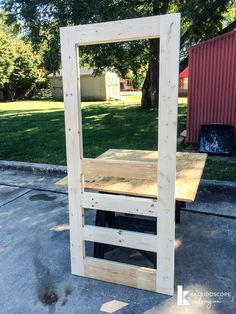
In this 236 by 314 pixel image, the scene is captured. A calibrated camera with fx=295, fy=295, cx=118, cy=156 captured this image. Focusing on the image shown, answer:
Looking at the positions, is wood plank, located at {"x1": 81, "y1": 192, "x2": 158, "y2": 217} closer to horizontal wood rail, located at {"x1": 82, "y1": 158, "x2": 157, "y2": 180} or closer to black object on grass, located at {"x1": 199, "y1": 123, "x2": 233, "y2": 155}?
horizontal wood rail, located at {"x1": 82, "y1": 158, "x2": 157, "y2": 180}

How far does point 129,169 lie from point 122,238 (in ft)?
1.84

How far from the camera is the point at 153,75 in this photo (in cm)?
1221

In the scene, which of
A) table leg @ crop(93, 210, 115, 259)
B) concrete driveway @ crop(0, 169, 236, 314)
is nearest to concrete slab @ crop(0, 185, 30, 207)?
concrete driveway @ crop(0, 169, 236, 314)

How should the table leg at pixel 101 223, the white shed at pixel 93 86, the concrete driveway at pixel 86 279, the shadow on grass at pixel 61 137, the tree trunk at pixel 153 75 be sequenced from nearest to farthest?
the concrete driveway at pixel 86 279, the table leg at pixel 101 223, the shadow on grass at pixel 61 137, the tree trunk at pixel 153 75, the white shed at pixel 93 86

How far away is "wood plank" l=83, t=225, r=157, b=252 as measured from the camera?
7.27 feet

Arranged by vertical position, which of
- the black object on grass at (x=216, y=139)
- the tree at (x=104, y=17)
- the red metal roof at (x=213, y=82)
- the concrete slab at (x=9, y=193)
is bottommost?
the concrete slab at (x=9, y=193)

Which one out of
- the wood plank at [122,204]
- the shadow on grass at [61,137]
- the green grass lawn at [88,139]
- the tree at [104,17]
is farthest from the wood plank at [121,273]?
the tree at [104,17]

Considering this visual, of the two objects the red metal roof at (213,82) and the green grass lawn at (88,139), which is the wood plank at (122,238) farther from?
the red metal roof at (213,82)

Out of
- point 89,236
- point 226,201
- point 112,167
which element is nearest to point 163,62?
point 112,167

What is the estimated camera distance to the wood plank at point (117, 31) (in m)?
1.85

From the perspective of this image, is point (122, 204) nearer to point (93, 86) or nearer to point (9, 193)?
point (9, 193)

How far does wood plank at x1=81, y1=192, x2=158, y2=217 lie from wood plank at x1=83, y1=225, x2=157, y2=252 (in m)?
0.20

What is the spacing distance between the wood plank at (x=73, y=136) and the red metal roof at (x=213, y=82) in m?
4.62

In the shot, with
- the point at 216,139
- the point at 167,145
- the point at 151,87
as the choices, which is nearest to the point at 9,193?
the point at 167,145
